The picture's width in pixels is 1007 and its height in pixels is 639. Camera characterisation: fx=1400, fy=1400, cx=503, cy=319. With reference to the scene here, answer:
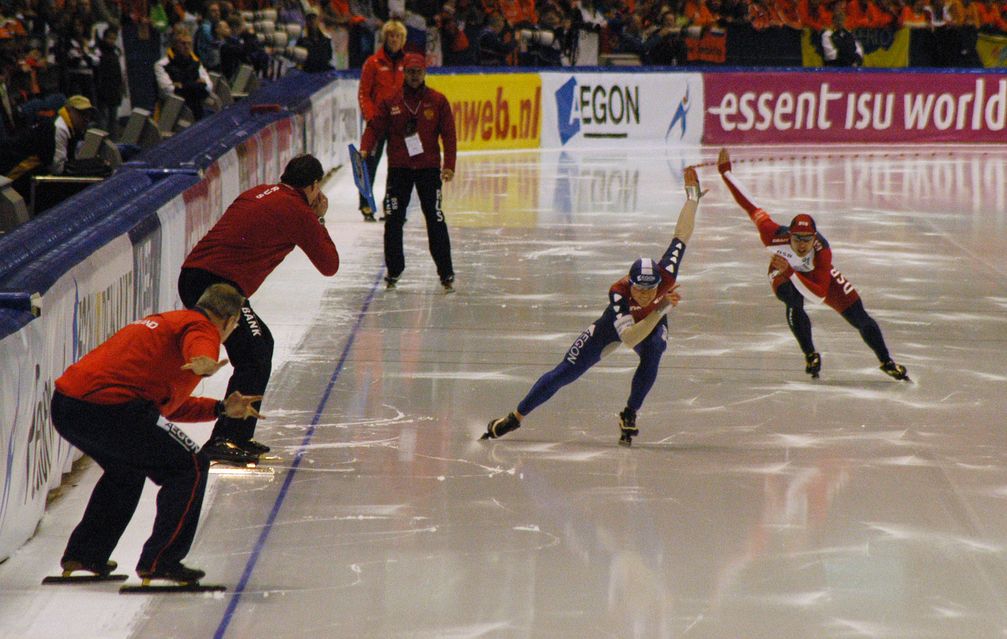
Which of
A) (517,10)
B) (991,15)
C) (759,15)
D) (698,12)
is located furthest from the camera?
(991,15)

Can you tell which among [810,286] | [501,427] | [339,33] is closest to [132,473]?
[501,427]

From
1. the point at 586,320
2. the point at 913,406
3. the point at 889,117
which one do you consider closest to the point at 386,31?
the point at 586,320

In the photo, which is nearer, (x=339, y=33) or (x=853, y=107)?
(x=339, y=33)

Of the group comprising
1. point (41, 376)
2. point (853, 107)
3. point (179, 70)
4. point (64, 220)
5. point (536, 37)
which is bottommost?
point (853, 107)

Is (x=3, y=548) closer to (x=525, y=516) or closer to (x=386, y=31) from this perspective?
(x=525, y=516)

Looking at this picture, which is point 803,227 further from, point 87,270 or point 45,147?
point 45,147

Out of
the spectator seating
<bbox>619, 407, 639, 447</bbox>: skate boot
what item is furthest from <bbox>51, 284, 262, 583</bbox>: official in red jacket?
the spectator seating

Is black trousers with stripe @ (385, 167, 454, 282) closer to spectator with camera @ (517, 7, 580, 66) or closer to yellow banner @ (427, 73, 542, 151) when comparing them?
yellow banner @ (427, 73, 542, 151)

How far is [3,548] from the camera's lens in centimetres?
536

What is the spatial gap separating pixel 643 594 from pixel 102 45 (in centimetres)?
1431

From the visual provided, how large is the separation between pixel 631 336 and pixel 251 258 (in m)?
1.90

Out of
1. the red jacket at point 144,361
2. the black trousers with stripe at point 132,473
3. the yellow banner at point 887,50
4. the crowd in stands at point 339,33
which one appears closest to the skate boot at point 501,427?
the black trousers with stripe at point 132,473

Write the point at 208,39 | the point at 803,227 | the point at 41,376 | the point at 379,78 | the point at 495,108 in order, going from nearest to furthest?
the point at 41,376 < the point at 803,227 < the point at 379,78 < the point at 208,39 < the point at 495,108

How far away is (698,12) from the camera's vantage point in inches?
1014
